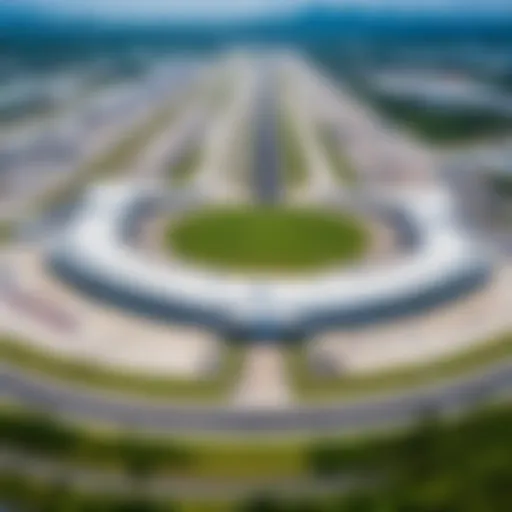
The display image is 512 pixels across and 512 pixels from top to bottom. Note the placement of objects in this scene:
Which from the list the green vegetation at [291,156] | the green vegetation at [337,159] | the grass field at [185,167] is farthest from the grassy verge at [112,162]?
the green vegetation at [337,159]

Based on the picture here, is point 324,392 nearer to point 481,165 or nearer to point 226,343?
point 226,343

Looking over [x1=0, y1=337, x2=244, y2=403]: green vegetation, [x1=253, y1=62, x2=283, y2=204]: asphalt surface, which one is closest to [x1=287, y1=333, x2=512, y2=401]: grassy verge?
[x1=0, y1=337, x2=244, y2=403]: green vegetation

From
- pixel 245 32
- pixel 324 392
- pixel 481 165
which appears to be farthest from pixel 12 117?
pixel 245 32

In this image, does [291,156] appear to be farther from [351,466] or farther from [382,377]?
[351,466]

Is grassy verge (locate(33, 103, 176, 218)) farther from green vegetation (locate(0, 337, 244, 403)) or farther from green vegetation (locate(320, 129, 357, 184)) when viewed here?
green vegetation (locate(0, 337, 244, 403))

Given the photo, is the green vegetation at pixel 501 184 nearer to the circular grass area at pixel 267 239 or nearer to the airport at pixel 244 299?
the airport at pixel 244 299

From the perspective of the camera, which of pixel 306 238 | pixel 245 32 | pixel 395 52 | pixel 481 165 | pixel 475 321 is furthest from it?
pixel 245 32
